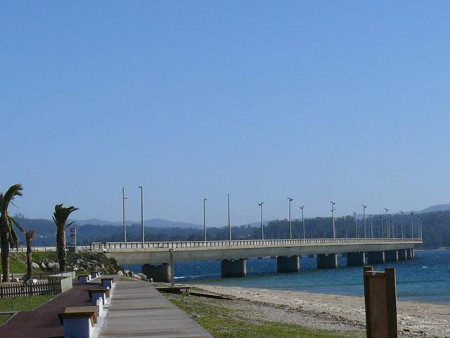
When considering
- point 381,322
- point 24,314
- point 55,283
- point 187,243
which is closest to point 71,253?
point 187,243

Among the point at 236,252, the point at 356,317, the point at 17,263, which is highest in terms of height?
the point at 236,252

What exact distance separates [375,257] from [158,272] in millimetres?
94137

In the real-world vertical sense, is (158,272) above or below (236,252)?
below

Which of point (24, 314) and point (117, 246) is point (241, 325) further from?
point (117, 246)

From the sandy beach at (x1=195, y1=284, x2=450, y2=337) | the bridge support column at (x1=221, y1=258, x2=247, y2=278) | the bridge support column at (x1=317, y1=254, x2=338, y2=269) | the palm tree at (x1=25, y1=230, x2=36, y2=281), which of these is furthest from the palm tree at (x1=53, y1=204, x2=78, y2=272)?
the bridge support column at (x1=317, y1=254, x2=338, y2=269)

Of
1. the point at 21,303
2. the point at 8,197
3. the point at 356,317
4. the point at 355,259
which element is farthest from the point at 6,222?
the point at 355,259

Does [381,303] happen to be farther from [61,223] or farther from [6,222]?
[61,223]

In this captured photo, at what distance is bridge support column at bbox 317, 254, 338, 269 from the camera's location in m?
157

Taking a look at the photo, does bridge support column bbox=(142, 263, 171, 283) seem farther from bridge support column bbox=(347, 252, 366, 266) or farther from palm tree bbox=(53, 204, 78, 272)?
bridge support column bbox=(347, 252, 366, 266)

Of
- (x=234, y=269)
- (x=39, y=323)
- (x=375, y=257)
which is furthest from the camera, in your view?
(x=375, y=257)

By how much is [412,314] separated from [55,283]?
60.9ft

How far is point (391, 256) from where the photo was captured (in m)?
196

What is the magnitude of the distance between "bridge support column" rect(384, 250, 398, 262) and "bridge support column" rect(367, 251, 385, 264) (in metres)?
8.45

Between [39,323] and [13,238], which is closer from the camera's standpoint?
[39,323]
